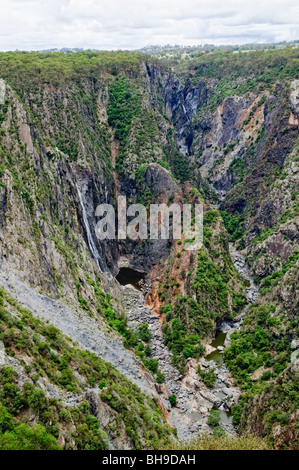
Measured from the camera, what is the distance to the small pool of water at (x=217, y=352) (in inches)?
2320

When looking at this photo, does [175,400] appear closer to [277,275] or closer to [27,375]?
[27,375]

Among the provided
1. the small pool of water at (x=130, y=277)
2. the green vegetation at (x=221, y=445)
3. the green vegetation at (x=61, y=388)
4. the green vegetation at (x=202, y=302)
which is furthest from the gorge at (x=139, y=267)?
the green vegetation at (x=221, y=445)

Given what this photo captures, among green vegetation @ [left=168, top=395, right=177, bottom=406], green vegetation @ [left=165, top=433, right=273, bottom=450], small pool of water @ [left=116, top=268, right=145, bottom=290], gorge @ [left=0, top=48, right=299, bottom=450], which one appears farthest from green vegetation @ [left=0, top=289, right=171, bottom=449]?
small pool of water @ [left=116, top=268, right=145, bottom=290]

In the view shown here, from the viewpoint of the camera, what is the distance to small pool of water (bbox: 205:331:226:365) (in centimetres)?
5893

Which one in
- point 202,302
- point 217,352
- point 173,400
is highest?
Result: point 202,302

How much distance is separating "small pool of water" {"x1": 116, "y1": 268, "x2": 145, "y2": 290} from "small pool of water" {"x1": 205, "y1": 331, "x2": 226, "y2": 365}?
20.0 meters

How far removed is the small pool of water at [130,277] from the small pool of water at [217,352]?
65.5 ft

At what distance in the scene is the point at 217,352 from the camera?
6056cm

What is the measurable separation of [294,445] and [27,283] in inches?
1107

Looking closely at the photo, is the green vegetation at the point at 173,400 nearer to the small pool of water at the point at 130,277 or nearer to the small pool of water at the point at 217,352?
the small pool of water at the point at 217,352

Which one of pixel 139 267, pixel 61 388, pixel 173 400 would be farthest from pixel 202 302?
pixel 61 388

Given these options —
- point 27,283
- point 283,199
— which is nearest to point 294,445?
point 27,283

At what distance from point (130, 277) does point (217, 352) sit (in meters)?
27.2

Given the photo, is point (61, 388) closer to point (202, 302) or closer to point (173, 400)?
point (173, 400)
